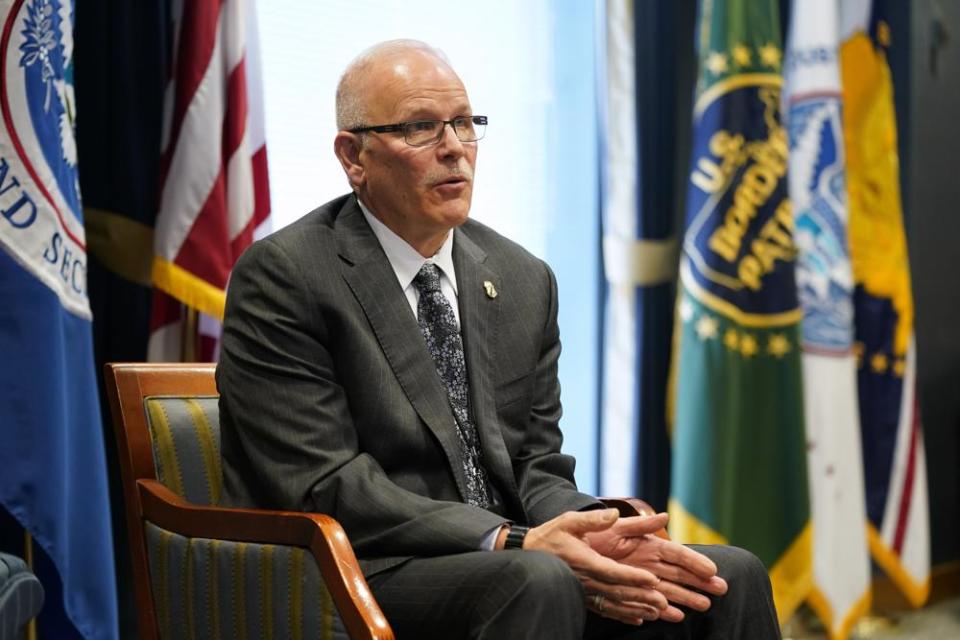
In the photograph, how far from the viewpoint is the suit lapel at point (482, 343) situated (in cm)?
200

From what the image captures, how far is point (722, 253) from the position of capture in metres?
3.77

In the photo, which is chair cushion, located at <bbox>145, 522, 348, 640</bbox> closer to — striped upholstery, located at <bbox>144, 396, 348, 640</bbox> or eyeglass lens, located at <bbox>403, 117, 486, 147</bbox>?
striped upholstery, located at <bbox>144, 396, 348, 640</bbox>

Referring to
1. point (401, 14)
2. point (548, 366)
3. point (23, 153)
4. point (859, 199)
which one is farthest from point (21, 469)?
point (859, 199)

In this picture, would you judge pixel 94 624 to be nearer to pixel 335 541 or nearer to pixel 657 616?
pixel 335 541

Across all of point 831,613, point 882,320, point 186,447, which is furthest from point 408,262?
point 882,320

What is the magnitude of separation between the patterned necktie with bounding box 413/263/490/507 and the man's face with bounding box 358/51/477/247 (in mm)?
108

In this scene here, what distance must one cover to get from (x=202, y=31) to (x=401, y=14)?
0.89 metres

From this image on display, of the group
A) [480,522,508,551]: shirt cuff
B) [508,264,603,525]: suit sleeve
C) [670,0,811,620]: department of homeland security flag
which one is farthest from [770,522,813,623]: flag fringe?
[480,522,508,551]: shirt cuff

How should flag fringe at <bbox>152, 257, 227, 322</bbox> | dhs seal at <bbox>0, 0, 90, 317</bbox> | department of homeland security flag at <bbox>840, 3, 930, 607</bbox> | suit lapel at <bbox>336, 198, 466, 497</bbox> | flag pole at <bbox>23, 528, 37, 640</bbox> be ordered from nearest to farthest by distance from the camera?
suit lapel at <bbox>336, 198, 466, 497</bbox> < dhs seal at <bbox>0, 0, 90, 317</bbox> < flag pole at <bbox>23, 528, 37, 640</bbox> < flag fringe at <bbox>152, 257, 227, 322</bbox> < department of homeland security flag at <bbox>840, 3, 930, 607</bbox>

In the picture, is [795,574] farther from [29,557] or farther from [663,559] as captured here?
[29,557]

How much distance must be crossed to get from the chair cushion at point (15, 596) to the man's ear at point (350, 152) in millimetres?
842

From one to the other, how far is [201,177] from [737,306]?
69.6 inches

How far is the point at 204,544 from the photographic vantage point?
71.6 inches

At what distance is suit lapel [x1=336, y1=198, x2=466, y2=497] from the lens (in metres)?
1.93
